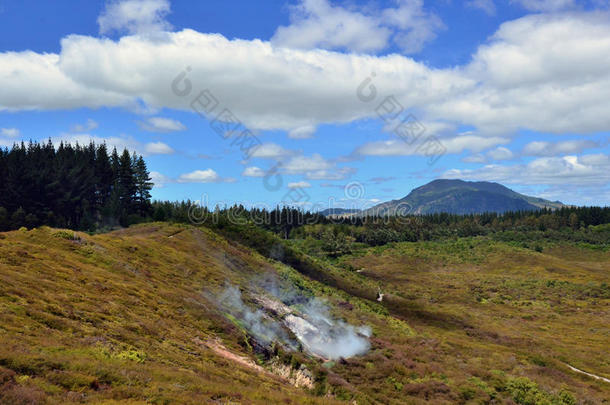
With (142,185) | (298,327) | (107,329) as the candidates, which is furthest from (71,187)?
(107,329)

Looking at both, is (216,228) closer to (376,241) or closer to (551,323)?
(551,323)

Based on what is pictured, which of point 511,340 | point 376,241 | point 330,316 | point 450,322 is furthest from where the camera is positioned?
point 376,241

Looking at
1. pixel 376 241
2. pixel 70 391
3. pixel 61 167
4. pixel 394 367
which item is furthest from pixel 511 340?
pixel 376 241

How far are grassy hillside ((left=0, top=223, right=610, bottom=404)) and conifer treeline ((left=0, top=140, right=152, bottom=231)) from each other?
27.5 m

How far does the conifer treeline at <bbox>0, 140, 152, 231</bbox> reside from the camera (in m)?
81.2

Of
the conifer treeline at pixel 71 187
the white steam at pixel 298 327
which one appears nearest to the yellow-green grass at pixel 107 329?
the white steam at pixel 298 327

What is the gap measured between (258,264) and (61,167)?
5815 cm

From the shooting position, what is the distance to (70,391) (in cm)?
1381

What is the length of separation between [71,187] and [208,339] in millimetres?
79699

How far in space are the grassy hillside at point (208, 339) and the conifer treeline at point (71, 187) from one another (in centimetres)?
2754

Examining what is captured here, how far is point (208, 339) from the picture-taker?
2877 cm

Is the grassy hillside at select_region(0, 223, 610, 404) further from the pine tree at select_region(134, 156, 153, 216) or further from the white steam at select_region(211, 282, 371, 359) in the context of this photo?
the pine tree at select_region(134, 156, 153, 216)

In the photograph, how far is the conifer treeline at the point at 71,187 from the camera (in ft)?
A: 267

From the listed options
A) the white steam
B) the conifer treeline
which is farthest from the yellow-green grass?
the conifer treeline
